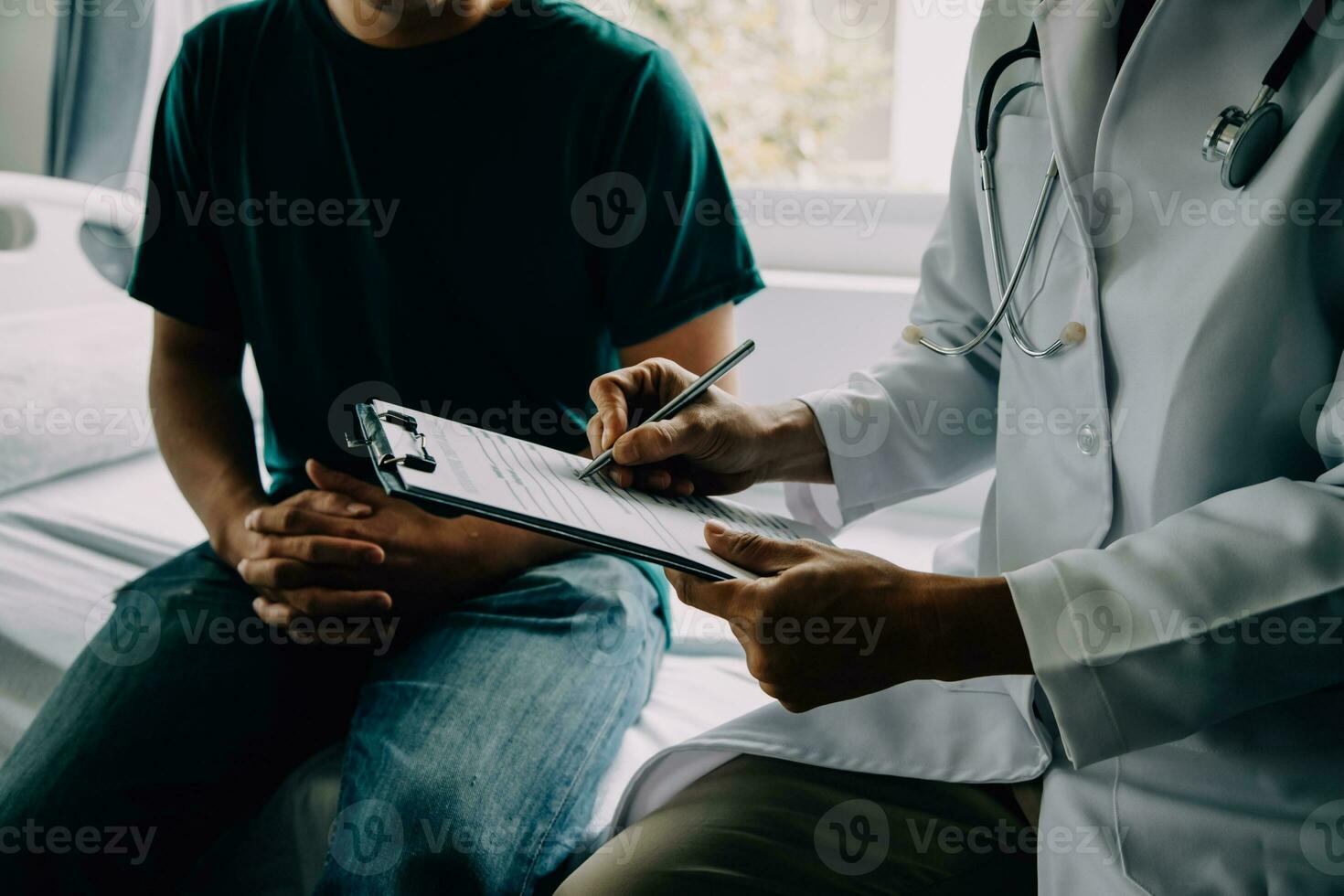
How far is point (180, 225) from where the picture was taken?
118 centimetres

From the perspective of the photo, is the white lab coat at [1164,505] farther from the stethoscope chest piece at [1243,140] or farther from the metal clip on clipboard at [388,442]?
the metal clip on clipboard at [388,442]

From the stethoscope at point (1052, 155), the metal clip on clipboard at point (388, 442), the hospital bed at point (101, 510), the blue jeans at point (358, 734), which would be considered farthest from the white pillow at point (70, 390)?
the stethoscope at point (1052, 155)

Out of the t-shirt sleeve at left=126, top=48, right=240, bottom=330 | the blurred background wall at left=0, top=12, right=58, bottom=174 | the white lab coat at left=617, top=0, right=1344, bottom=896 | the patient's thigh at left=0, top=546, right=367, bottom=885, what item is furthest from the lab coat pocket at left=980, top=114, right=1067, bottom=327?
the blurred background wall at left=0, top=12, right=58, bottom=174

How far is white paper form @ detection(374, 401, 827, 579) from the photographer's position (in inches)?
23.7

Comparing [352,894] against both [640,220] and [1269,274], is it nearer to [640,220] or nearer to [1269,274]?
[640,220]

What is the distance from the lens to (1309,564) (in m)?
0.61

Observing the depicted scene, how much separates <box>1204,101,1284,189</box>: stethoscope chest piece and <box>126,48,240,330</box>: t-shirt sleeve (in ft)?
3.47

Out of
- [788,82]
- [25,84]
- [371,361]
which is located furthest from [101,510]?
[788,82]

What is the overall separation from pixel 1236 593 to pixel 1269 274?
21 centimetres

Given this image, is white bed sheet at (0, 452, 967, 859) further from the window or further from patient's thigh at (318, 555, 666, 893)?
the window

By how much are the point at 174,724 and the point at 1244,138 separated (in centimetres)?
101

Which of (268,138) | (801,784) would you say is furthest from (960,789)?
(268,138)

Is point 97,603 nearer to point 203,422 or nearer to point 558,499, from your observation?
point 203,422

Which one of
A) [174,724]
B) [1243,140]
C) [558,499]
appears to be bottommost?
[174,724]
